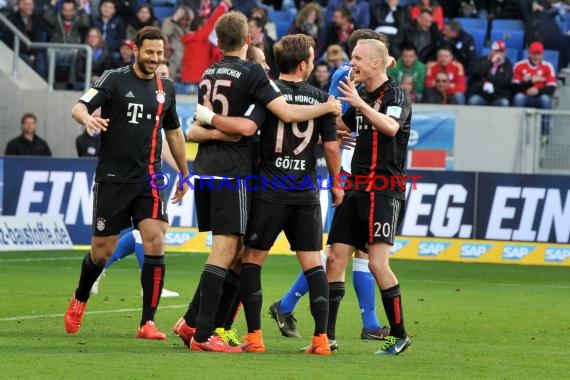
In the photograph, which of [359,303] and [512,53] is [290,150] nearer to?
[359,303]

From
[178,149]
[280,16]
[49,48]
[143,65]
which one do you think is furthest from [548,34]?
[143,65]

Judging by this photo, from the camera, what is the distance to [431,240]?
20.5 meters

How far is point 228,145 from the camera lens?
9703 mm

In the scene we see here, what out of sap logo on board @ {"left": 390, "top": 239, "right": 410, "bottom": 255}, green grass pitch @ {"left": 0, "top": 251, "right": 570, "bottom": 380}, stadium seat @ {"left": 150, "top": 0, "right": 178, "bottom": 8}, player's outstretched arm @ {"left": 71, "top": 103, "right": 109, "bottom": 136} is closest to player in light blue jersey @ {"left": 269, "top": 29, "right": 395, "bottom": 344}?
green grass pitch @ {"left": 0, "top": 251, "right": 570, "bottom": 380}

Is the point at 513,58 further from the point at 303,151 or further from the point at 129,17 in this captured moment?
the point at 303,151

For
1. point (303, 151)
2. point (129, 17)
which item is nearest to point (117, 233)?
point (303, 151)

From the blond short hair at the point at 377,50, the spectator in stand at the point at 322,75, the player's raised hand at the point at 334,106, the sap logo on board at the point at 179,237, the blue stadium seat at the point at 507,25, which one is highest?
the blond short hair at the point at 377,50

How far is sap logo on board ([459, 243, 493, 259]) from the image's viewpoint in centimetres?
2048

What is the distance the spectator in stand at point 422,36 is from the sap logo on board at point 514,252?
570 cm

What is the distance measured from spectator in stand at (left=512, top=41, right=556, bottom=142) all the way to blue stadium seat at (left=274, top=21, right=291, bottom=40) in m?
4.55

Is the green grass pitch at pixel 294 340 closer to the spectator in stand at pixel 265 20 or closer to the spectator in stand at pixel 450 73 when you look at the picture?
the spectator in stand at pixel 450 73

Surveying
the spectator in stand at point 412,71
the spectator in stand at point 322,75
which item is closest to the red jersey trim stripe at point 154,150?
the spectator in stand at point 322,75

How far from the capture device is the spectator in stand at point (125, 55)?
24562mm

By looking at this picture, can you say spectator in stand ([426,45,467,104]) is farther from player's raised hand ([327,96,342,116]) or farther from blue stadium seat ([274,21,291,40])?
player's raised hand ([327,96,342,116])
